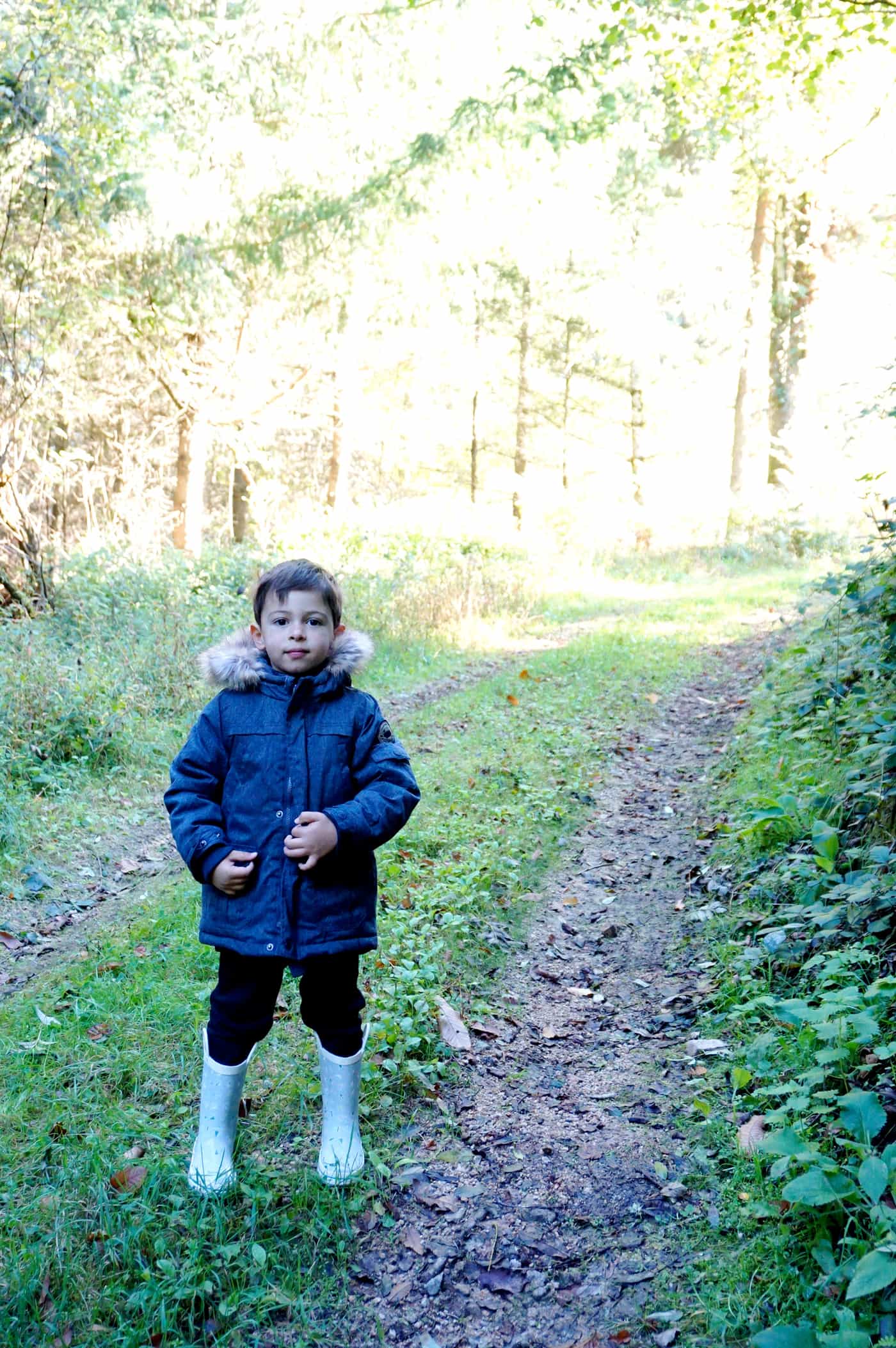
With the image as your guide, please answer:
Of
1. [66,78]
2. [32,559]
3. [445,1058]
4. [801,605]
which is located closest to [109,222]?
[66,78]

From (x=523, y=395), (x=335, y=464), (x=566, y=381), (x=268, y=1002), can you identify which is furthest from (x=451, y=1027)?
(x=523, y=395)

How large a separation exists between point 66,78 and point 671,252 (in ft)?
51.2

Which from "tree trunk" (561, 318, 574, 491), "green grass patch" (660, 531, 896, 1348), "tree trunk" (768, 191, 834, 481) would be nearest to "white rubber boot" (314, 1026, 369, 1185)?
"green grass patch" (660, 531, 896, 1348)

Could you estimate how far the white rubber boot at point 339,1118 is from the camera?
10.6ft

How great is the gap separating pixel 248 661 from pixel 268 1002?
42.0 inches

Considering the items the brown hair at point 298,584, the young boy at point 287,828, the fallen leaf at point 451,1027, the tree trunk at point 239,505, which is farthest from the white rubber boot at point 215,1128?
the tree trunk at point 239,505

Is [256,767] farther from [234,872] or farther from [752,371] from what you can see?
[752,371]

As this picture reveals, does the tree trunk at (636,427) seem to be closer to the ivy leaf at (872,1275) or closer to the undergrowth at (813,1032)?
the undergrowth at (813,1032)

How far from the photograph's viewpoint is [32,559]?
10773 millimetres

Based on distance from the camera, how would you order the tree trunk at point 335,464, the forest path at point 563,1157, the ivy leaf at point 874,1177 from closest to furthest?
the ivy leaf at point 874,1177 < the forest path at point 563,1157 < the tree trunk at point 335,464

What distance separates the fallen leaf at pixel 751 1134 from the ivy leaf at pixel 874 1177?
703mm

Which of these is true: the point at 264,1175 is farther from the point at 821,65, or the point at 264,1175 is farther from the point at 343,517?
the point at 343,517

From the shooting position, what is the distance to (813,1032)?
3.34 metres

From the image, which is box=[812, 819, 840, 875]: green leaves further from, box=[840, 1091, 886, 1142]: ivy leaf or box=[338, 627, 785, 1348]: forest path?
box=[840, 1091, 886, 1142]: ivy leaf
